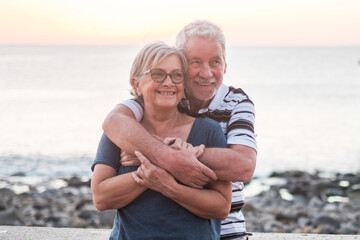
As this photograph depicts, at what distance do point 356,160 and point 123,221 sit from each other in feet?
47.0

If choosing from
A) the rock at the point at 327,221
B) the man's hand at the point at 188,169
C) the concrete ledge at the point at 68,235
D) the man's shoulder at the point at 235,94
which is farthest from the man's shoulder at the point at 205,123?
the rock at the point at 327,221

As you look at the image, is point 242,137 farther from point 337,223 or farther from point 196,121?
point 337,223

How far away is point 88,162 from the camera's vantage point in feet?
48.5

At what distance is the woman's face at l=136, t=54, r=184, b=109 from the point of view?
289 cm

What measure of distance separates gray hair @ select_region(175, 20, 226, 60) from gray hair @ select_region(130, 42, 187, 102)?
276mm

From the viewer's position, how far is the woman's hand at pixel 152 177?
2.73 meters

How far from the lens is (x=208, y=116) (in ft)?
10.8

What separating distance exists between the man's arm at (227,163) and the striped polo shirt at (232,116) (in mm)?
238

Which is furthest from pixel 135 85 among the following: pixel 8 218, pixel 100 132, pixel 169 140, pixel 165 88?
pixel 100 132

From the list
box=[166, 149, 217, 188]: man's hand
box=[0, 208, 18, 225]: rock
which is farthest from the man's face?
box=[0, 208, 18, 225]: rock

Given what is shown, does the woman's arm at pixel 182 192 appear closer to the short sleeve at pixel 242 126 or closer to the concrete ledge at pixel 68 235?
the short sleeve at pixel 242 126

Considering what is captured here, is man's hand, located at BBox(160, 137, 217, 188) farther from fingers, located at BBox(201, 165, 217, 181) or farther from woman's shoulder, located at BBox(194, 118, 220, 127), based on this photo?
woman's shoulder, located at BBox(194, 118, 220, 127)

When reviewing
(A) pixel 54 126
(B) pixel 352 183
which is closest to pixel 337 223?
(B) pixel 352 183

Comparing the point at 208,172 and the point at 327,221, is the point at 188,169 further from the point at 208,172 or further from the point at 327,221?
the point at 327,221
